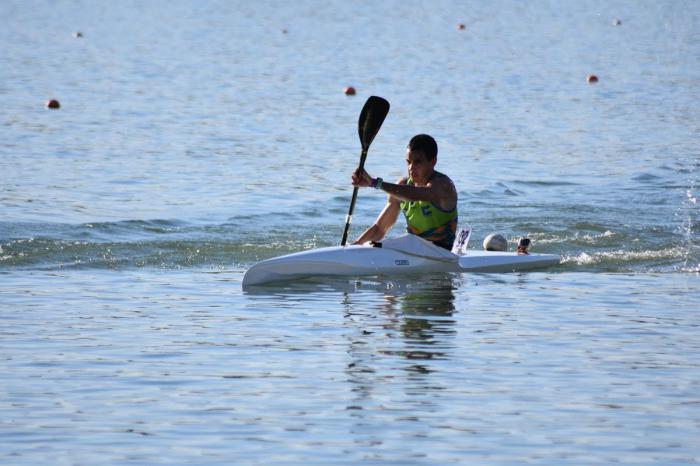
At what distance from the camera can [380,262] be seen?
1272 centimetres

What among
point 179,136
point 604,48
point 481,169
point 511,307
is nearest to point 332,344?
point 511,307

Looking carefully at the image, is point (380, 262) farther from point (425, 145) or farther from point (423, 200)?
point (425, 145)

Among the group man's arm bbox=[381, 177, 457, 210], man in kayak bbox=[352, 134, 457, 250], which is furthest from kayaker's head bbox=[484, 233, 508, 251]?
man's arm bbox=[381, 177, 457, 210]

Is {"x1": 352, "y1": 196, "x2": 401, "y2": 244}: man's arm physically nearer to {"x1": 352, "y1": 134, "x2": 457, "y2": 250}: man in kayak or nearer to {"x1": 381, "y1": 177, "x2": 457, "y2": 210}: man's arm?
{"x1": 352, "y1": 134, "x2": 457, "y2": 250}: man in kayak

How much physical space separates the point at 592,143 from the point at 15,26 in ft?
102

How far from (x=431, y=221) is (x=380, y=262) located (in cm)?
61

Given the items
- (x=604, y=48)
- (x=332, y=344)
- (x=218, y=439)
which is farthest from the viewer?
(x=604, y=48)

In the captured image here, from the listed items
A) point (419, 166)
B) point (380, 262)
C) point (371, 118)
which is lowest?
point (380, 262)

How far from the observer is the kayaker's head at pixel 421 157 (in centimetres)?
1255

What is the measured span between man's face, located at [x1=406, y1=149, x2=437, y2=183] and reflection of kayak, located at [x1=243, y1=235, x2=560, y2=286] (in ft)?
1.81

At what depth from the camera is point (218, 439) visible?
722 cm

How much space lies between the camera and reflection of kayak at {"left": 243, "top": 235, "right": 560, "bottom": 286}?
12352 mm

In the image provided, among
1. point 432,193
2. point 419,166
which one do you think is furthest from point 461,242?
point 419,166

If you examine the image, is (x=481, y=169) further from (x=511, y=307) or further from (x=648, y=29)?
(x=648, y=29)
